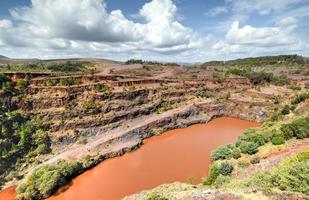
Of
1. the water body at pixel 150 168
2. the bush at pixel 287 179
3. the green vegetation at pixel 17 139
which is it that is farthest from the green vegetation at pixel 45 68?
the bush at pixel 287 179

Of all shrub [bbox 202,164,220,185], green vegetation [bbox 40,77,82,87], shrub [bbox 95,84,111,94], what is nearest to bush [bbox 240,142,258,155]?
shrub [bbox 202,164,220,185]

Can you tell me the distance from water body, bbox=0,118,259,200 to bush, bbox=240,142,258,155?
4.25 meters

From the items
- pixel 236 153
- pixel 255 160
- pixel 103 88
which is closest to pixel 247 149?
pixel 236 153

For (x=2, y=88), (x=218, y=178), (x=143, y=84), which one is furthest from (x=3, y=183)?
(x=143, y=84)

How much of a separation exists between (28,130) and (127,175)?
43.8 feet

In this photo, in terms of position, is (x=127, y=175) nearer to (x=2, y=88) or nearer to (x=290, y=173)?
(x=290, y=173)

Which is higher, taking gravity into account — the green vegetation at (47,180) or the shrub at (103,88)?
the shrub at (103,88)

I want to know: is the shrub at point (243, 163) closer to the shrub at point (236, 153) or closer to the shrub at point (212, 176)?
the shrub at point (236, 153)

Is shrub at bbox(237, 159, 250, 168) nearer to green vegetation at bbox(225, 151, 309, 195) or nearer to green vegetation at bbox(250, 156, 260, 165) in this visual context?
green vegetation at bbox(250, 156, 260, 165)

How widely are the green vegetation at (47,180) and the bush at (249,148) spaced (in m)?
16.0

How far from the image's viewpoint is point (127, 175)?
25.6 metres

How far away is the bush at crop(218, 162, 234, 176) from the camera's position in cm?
2131

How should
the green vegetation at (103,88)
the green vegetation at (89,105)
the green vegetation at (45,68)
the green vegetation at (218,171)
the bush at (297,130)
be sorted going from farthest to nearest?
the green vegetation at (45,68) < the green vegetation at (103,88) < the green vegetation at (89,105) < the bush at (297,130) < the green vegetation at (218,171)

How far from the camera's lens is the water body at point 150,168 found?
904 inches
